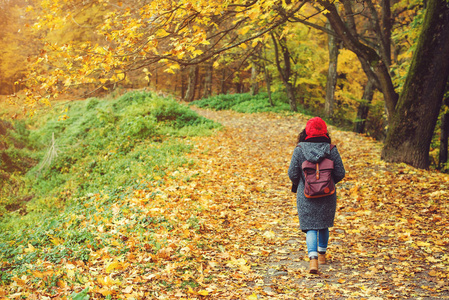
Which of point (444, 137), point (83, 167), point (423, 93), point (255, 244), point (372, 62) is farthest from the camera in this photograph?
point (83, 167)

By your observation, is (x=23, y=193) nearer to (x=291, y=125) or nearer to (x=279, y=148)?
(x=279, y=148)

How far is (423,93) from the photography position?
8.13 metres

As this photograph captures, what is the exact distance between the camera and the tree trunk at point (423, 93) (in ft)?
25.7

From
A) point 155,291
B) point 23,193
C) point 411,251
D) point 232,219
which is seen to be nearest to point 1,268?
point 155,291

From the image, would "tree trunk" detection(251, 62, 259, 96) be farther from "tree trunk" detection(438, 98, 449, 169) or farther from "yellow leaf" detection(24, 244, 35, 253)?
"yellow leaf" detection(24, 244, 35, 253)

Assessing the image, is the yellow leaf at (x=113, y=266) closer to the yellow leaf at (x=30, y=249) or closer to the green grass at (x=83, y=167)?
the green grass at (x=83, y=167)

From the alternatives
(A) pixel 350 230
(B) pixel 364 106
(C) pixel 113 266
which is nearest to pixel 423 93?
(A) pixel 350 230

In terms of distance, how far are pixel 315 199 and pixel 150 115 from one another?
1141 centimetres

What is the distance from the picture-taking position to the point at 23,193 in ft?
39.2

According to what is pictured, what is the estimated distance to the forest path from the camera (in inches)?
155

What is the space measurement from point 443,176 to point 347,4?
16.7 ft

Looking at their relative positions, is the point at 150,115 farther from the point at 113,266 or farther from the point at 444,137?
the point at 444,137

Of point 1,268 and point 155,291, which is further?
point 1,268

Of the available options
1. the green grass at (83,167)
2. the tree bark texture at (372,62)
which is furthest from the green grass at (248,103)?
the tree bark texture at (372,62)
